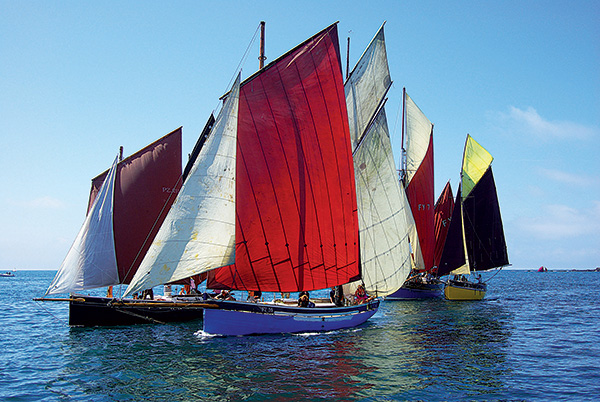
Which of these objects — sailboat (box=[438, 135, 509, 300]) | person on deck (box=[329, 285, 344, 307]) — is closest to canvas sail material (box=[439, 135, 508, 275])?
sailboat (box=[438, 135, 509, 300])

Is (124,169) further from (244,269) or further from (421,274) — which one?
(421,274)

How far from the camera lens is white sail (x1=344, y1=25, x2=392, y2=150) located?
33625 millimetres

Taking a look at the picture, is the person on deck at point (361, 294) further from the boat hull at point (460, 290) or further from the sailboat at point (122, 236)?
the boat hull at point (460, 290)

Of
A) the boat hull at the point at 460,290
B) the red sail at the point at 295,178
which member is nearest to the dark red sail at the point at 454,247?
the boat hull at the point at 460,290

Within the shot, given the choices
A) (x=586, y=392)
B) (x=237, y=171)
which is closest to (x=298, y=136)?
(x=237, y=171)

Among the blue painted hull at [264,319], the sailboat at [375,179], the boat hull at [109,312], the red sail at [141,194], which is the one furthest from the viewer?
the sailboat at [375,179]

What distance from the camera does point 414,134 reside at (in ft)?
182

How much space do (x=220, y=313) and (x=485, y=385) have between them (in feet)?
43.9

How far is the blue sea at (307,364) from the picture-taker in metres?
17.0

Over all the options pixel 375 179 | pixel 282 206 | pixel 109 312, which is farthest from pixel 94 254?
pixel 375 179

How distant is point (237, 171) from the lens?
25.4 meters

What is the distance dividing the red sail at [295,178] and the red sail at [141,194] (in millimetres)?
9057

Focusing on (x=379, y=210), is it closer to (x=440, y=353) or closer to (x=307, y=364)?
(x=440, y=353)

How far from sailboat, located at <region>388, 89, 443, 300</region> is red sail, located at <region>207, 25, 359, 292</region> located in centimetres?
2482
